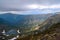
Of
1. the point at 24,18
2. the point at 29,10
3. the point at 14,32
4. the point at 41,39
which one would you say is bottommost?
the point at 41,39

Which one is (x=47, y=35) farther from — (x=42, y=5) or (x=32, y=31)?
(x=42, y=5)

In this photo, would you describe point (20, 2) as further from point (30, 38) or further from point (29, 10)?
point (30, 38)

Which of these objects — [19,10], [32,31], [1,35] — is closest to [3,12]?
[19,10]

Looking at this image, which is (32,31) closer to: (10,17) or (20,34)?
(20,34)

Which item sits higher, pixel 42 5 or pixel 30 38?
pixel 42 5

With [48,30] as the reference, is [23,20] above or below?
above

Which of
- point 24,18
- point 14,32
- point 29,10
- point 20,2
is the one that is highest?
point 20,2

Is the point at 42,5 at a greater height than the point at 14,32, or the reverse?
the point at 42,5

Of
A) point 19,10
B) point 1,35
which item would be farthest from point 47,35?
point 1,35
